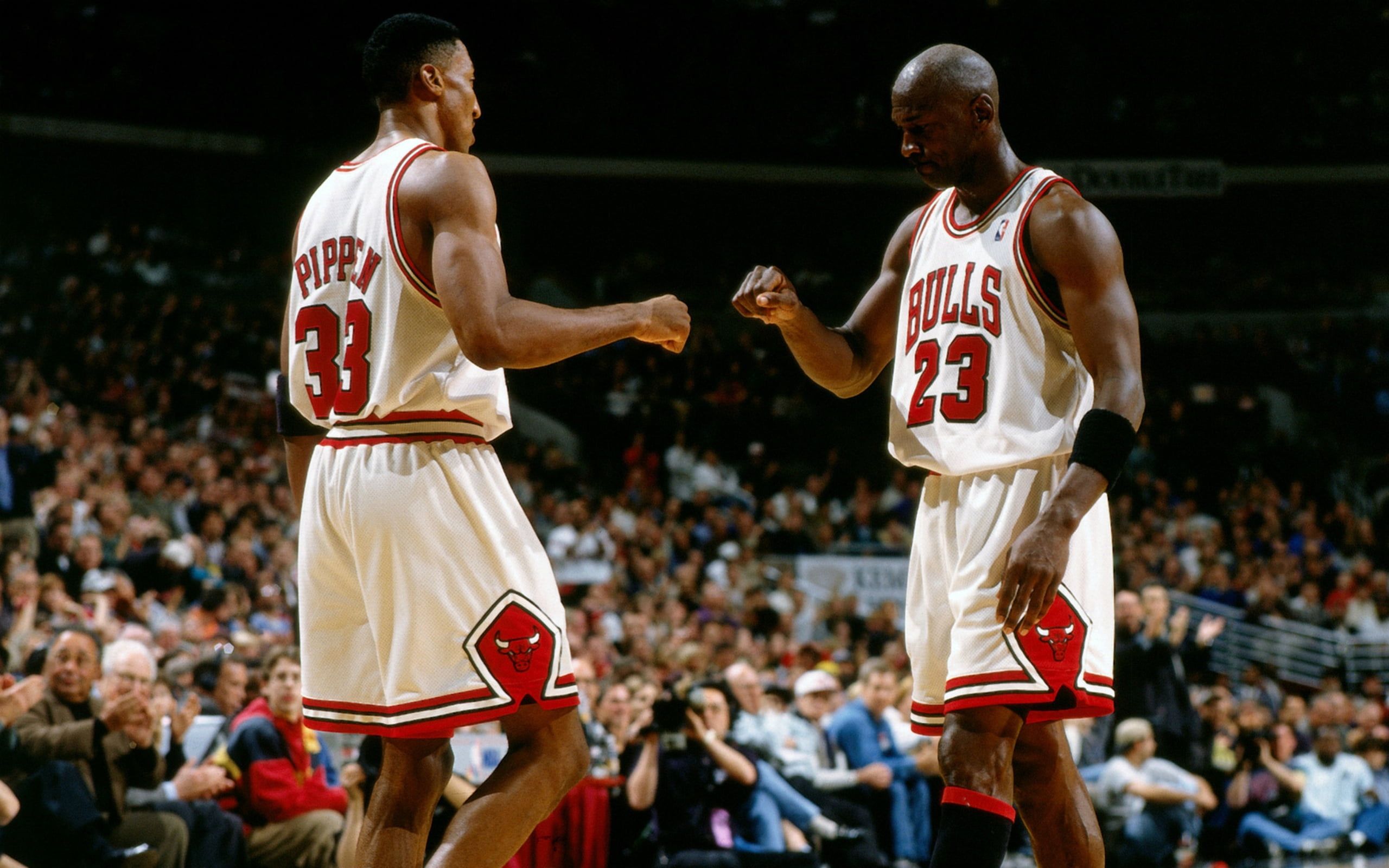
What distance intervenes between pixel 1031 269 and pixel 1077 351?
Answer: 229 mm

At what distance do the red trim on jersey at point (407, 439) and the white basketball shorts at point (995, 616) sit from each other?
1.17m

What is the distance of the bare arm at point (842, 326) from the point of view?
404 cm

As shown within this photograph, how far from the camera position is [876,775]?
8914 mm

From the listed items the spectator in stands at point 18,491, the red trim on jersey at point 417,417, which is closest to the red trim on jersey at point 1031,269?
the red trim on jersey at point 417,417

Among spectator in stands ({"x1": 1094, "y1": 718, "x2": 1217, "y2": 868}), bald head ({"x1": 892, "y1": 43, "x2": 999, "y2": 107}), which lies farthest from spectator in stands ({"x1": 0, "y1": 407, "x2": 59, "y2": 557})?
bald head ({"x1": 892, "y1": 43, "x2": 999, "y2": 107})

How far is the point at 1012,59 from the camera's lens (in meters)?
23.7

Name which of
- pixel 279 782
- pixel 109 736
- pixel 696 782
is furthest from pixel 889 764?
pixel 109 736

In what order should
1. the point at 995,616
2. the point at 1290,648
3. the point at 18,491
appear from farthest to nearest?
the point at 1290,648
the point at 18,491
the point at 995,616

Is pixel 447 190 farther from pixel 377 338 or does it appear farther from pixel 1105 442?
pixel 1105 442

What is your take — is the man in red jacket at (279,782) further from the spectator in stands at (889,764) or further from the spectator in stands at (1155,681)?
the spectator in stands at (1155,681)

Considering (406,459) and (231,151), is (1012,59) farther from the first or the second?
(406,459)

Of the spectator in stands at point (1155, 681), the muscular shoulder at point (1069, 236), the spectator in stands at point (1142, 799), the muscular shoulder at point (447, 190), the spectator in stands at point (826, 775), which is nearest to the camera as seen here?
the muscular shoulder at point (447, 190)

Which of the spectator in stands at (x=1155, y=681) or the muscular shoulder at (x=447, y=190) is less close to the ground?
the muscular shoulder at (x=447, y=190)

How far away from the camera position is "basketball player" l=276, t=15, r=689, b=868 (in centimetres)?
Result: 329
